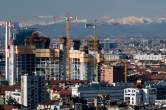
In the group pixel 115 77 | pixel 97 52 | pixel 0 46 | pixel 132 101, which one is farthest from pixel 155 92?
pixel 0 46

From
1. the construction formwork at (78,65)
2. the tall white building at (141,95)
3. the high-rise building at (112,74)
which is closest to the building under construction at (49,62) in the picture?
the construction formwork at (78,65)

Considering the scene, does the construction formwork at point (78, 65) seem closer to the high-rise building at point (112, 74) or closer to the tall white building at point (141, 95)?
the high-rise building at point (112, 74)

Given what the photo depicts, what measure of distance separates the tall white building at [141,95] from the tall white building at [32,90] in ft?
18.7

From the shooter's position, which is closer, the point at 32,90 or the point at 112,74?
the point at 32,90

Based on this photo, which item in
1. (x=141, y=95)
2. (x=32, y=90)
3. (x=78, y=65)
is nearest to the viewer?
(x=32, y=90)

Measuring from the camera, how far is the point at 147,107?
4919cm

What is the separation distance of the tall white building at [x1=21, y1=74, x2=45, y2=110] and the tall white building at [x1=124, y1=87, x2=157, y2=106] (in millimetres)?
5703

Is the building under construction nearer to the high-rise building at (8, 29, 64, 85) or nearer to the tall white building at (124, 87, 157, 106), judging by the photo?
the high-rise building at (8, 29, 64, 85)

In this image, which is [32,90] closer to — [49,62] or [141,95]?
[141,95]

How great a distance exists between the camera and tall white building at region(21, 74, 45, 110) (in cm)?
6206

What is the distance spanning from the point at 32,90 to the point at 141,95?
286 inches

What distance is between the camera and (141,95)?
63375mm

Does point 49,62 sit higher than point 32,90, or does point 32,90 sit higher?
point 32,90

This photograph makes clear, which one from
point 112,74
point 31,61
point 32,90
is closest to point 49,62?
point 31,61
